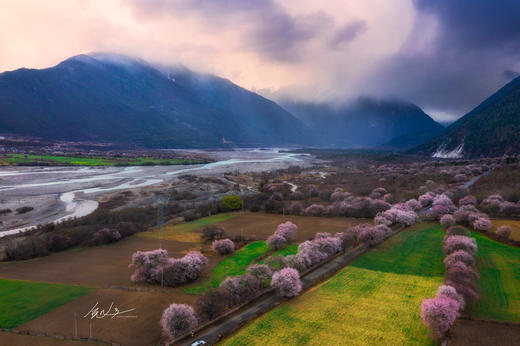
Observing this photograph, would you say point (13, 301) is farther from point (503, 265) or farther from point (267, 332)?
point (503, 265)

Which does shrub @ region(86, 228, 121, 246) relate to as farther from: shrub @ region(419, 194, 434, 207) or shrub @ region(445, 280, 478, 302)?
shrub @ region(419, 194, 434, 207)

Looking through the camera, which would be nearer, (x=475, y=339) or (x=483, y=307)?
(x=475, y=339)

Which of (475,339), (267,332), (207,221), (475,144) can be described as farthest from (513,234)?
(475,144)

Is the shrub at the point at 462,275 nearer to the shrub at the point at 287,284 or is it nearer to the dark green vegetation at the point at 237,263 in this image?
the shrub at the point at 287,284

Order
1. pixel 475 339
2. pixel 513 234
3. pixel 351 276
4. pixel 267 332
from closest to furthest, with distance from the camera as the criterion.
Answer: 1. pixel 475 339
2. pixel 267 332
3. pixel 351 276
4. pixel 513 234

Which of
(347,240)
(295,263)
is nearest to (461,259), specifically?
(347,240)
